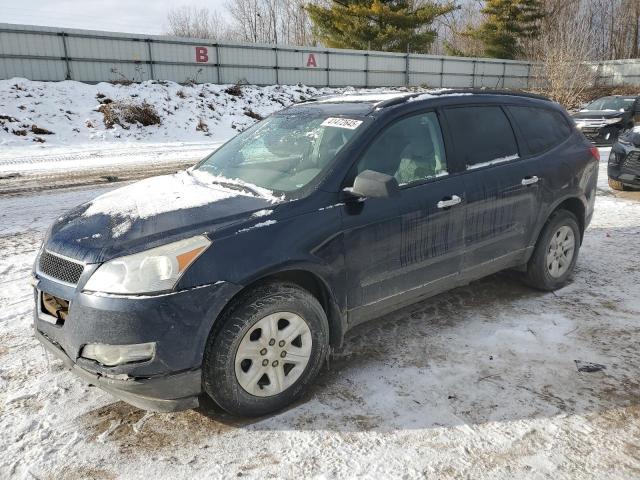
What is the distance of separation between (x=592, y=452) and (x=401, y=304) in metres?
1.39

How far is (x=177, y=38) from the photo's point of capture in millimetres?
23312

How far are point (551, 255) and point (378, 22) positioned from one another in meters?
33.5

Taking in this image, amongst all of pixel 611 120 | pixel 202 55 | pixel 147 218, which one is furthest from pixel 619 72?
pixel 147 218

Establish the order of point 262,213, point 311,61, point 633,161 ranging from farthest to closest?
point 311,61, point 633,161, point 262,213

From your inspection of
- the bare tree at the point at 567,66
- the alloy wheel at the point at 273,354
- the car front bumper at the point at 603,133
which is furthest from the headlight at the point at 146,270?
the bare tree at the point at 567,66

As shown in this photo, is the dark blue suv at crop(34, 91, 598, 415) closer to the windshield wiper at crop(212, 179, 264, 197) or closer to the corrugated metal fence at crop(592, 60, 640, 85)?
the windshield wiper at crop(212, 179, 264, 197)

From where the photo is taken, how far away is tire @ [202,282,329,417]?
2625mm

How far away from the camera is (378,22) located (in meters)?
34.5

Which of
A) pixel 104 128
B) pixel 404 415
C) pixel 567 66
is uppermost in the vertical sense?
pixel 567 66

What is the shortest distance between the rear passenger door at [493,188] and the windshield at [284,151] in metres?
0.94

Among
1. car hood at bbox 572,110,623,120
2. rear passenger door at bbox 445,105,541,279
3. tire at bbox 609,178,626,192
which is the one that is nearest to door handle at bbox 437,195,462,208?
rear passenger door at bbox 445,105,541,279

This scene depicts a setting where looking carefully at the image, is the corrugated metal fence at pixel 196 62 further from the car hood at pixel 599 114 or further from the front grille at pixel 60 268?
the front grille at pixel 60 268

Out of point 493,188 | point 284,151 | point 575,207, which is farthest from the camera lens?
point 575,207

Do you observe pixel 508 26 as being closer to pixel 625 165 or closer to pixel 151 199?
pixel 625 165
